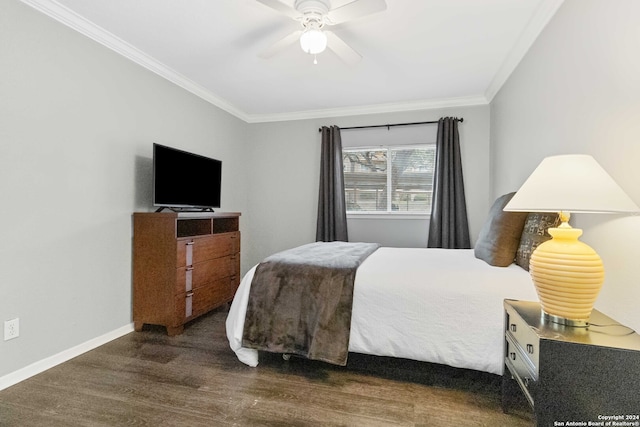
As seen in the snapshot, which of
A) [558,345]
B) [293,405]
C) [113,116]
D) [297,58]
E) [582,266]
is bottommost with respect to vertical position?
[293,405]

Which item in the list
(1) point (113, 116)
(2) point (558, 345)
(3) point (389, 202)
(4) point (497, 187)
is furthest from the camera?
(3) point (389, 202)

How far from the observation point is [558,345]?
44.1 inches

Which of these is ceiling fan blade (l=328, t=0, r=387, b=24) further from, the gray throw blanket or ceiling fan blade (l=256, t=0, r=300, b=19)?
the gray throw blanket

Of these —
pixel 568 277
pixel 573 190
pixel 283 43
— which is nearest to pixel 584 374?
pixel 568 277

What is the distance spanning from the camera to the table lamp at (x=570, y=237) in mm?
1172

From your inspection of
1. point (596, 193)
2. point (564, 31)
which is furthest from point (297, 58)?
point (596, 193)

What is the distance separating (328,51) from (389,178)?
1.95 meters

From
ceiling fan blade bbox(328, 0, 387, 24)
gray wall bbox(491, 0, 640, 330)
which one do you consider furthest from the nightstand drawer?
ceiling fan blade bbox(328, 0, 387, 24)

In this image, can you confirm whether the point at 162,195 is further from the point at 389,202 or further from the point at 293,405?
the point at 389,202

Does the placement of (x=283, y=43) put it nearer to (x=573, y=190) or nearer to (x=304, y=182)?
(x=573, y=190)

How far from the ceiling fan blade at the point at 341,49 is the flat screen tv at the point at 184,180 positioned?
168 cm

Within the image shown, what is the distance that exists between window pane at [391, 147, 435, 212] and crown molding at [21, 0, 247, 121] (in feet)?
8.27

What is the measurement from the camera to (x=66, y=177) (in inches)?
86.7

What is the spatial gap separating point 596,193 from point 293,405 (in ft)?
5.63
